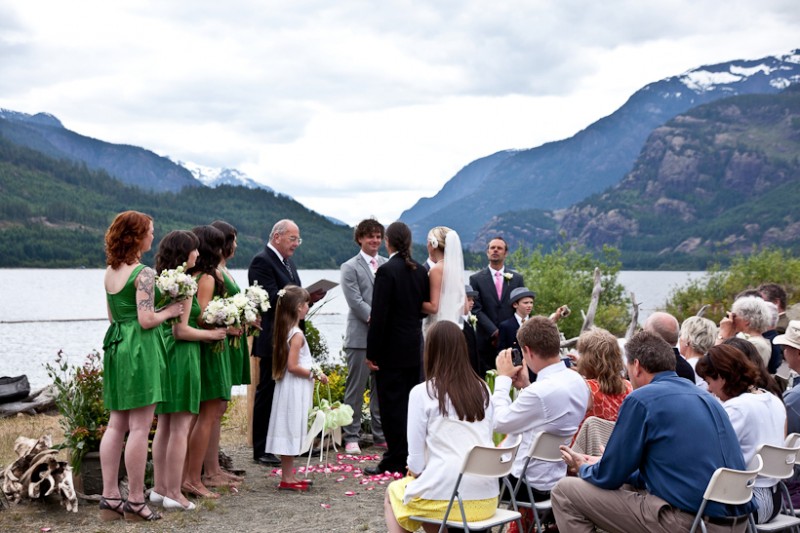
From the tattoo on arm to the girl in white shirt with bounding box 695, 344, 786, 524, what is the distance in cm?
343

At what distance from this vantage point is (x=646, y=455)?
409 centimetres

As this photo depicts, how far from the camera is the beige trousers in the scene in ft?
13.3

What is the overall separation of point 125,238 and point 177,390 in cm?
119

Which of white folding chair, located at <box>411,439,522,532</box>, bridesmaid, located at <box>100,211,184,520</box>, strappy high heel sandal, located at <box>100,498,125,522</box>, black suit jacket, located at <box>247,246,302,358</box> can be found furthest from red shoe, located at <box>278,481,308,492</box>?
white folding chair, located at <box>411,439,522,532</box>

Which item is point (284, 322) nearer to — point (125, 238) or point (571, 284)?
point (125, 238)

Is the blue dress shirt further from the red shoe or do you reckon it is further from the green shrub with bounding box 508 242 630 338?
the green shrub with bounding box 508 242 630 338

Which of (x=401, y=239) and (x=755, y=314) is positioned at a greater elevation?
(x=401, y=239)

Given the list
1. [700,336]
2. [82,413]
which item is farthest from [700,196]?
[82,413]

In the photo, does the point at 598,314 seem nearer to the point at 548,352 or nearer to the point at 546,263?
the point at 546,263

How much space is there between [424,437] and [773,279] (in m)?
19.1

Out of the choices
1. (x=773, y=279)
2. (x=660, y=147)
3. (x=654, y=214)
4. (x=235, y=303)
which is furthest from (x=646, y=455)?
(x=660, y=147)

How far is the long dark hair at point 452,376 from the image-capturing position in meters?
4.48

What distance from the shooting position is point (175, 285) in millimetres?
5910

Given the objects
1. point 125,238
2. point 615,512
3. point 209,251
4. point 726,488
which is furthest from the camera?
point 209,251
